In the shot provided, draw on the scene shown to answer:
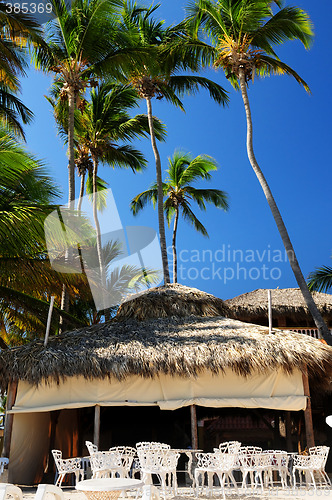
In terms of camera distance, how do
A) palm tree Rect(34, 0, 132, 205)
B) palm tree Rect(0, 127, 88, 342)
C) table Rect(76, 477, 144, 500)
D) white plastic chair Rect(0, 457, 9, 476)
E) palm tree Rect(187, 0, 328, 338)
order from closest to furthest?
1. table Rect(76, 477, 144, 500)
2. white plastic chair Rect(0, 457, 9, 476)
3. palm tree Rect(0, 127, 88, 342)
4. palm tree Rect(34, 0, 132, 205)
5. palm tree Rect(187, 0, 328, 338)

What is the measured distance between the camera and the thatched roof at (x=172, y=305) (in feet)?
34.1

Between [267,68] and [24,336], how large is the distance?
11619mm

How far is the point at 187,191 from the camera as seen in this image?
→ 21.5 m

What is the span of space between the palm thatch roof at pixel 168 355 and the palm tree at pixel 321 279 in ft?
28.1

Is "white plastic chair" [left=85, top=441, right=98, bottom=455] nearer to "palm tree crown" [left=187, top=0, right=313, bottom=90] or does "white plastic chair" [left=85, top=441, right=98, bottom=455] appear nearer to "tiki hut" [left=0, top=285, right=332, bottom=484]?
"tiki hut" [left=0, top=285, right=332, bottom=484]

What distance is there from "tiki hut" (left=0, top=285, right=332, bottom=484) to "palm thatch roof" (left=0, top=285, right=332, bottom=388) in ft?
0.06

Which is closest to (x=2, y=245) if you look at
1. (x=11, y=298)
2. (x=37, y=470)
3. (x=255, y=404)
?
(x=11, y=298)

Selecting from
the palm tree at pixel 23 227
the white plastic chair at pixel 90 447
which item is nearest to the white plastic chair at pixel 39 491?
the white plastic chair at pixel 90 447

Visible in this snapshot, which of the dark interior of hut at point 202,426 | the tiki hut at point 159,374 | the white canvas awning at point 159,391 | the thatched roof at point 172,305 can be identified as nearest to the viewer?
the tiki hut at point 159,374

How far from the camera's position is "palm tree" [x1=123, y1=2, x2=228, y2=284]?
48.0 feet

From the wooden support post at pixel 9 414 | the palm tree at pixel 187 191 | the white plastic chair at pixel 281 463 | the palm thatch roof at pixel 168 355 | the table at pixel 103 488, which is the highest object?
the palm tree at pixel 187 191

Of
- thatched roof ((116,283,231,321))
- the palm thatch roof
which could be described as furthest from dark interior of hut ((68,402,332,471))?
the palm thatch roof

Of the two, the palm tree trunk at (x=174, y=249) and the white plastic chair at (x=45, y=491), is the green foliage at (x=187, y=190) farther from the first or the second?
the white plastic chair at (x=45, y=491)

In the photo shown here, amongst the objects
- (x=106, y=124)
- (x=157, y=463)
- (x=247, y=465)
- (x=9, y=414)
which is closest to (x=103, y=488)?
(x=157, y=463)
